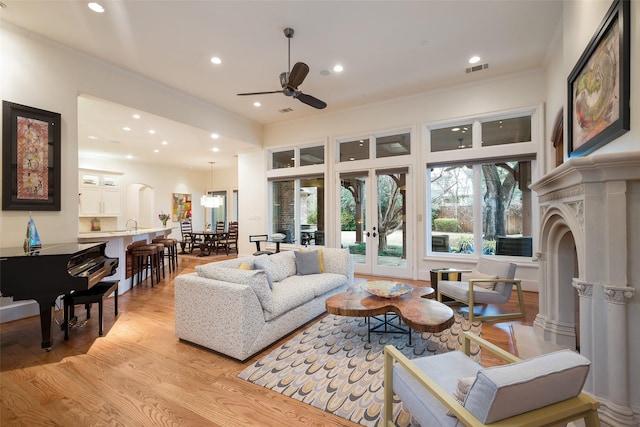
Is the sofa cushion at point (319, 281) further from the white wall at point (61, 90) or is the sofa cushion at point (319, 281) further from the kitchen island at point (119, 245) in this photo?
the white wall at point (61, 90)

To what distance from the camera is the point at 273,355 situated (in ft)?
8.75

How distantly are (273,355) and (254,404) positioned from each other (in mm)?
671

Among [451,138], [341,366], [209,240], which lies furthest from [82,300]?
[451,138]

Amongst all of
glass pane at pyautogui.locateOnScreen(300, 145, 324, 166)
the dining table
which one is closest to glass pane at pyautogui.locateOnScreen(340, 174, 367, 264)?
glass pane at pyautogui.locateOnScreen(300, 145, 324, 166)

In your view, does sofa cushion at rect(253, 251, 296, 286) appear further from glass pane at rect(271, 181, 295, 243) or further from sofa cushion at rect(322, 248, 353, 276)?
glass pane at rect(271, 181, 295, 243)

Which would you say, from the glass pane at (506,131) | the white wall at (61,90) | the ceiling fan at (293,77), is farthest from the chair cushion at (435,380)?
the white wall at (61,90)

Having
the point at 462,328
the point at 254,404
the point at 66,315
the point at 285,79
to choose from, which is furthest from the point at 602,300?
the point at 66,315

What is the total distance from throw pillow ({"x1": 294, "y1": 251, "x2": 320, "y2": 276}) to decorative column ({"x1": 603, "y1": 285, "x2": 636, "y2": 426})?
3.07 m

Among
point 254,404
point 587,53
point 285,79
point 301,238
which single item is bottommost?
point 254,404

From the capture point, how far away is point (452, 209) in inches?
215

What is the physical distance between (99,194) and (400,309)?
32.2ft

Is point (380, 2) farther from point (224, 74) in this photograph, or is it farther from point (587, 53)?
point (224, 74)

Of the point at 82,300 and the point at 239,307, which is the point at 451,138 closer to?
the point at 239,307

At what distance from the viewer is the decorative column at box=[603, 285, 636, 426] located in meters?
1.68
